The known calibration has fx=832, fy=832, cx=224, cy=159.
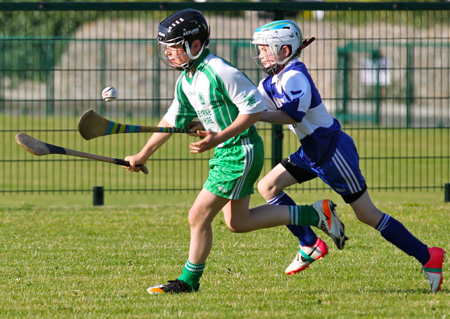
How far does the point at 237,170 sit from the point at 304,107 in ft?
1.99

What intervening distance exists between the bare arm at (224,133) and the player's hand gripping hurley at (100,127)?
33 centimetres

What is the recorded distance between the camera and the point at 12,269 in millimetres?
6289

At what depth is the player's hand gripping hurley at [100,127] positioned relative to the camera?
5.11 m

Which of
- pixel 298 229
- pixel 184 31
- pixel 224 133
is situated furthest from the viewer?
pixel 298 229

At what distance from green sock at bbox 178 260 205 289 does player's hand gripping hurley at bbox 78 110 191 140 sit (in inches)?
34.7

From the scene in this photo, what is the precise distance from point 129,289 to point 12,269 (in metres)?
1.22

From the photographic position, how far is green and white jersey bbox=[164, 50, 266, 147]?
503 cm


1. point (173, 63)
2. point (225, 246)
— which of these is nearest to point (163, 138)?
point (173, 63)

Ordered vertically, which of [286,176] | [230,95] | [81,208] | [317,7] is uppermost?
[317,7]

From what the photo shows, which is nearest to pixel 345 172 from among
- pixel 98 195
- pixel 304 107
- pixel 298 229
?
pixel 304 107

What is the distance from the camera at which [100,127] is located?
5168 mm

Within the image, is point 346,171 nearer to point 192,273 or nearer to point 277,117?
point 277,117

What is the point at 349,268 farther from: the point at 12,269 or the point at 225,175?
the point at 12,269

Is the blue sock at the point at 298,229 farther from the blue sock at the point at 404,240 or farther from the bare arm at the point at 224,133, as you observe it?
the bare arm at the point at 224,133
